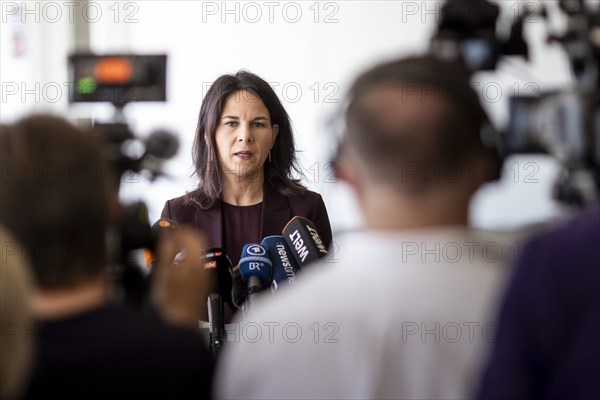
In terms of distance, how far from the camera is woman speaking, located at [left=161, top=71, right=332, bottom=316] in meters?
2.57

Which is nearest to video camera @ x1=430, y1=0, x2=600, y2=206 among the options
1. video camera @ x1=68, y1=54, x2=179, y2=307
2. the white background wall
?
video camera @ x1=68, y1=54, x2=179, y2=307

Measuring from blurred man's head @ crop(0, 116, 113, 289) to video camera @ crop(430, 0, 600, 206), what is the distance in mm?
460

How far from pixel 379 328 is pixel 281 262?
113 cm

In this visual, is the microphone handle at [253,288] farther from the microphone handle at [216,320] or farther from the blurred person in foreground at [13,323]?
the blurred person in foreground at [13,323]

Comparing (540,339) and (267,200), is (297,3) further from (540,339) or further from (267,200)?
(540,339)

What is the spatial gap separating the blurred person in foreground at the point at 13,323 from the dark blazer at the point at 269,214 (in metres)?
1.56

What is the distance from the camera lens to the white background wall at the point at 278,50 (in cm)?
389

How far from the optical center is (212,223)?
101 inches

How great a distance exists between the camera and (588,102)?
1119mm

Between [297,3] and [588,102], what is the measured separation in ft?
10.1

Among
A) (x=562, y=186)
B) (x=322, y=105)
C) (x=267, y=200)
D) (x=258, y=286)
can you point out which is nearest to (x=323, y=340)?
(x=562, y=186)

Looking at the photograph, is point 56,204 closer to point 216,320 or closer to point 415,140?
point 415,140

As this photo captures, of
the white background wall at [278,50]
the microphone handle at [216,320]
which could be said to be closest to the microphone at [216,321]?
the microphone handle at [216,320]

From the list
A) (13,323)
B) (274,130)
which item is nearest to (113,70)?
(13,323)
